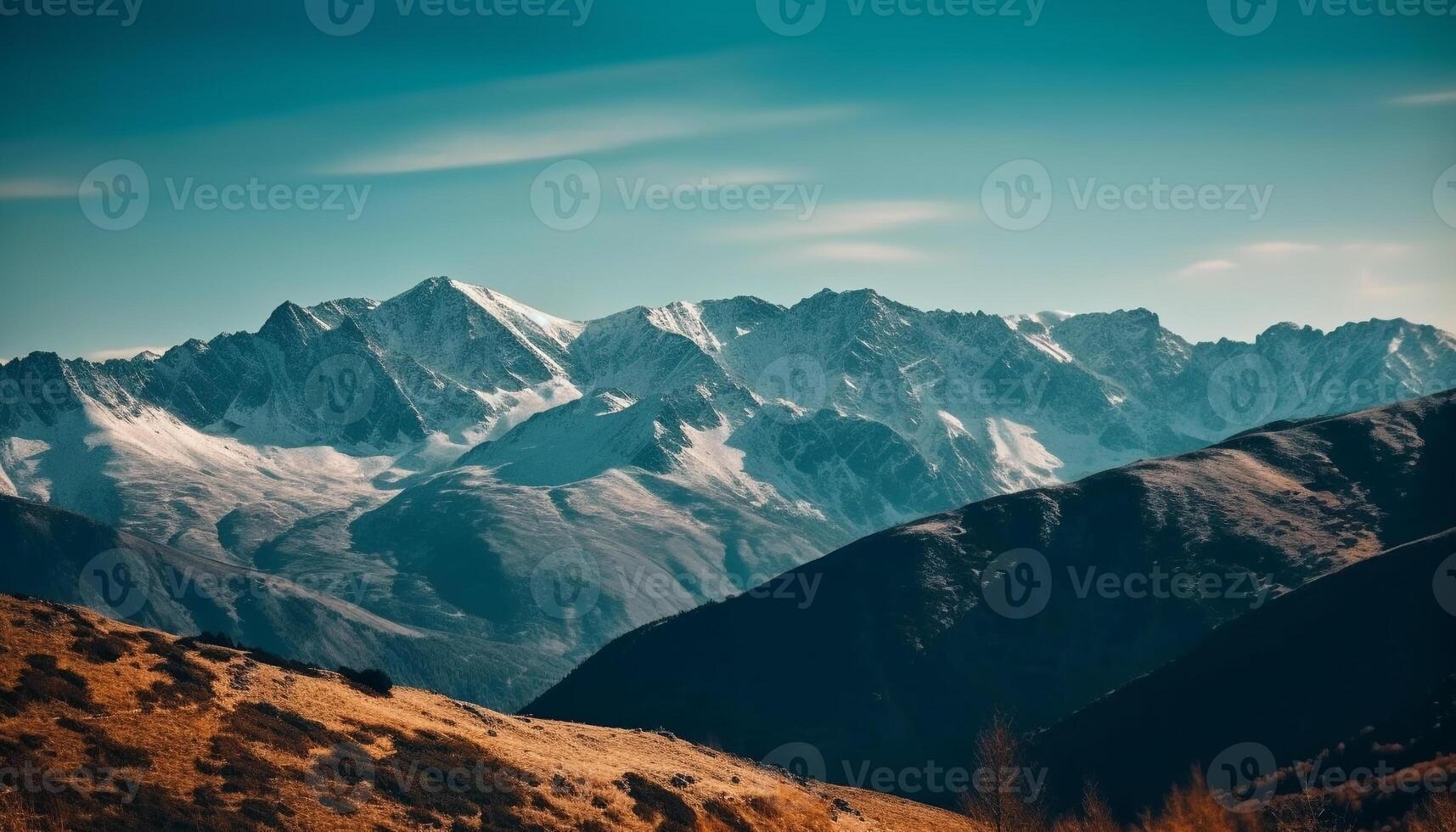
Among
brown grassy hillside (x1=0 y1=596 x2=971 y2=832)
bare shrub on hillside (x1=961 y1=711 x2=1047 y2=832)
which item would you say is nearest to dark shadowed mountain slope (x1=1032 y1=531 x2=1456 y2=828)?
bare shrub on hillside (x1=961 y1=711 x2=1047 y2=832)

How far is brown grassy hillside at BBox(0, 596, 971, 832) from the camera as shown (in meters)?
71.4

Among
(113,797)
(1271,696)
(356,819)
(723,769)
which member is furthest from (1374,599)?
(113,797)

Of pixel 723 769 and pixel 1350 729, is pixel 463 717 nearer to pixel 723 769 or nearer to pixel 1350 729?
pixel 723 769

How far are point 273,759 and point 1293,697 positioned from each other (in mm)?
141482

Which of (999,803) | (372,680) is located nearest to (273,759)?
(372,680)

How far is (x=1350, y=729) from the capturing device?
154 meters

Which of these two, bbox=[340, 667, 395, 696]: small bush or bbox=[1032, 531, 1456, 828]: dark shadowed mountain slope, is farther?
bbox=[1032, 531, 1456, 828]: dark shadowed mountain slope

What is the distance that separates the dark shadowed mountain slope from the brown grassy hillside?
69.4 metres

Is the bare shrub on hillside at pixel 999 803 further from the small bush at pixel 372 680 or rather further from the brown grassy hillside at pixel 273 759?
the small bush at pixel 372 680

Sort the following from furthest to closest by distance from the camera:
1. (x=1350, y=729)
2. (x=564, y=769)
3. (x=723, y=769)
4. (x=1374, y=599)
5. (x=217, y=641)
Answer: (x=1374, y=599) → (x=1350, y=729) → (x=723, y=769) → (x=217, y=641) → (x=564, y=769)

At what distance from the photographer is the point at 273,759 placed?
8150 cm

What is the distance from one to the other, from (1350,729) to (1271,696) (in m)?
19.9

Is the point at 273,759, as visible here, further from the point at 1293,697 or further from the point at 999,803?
the point at 1293,697

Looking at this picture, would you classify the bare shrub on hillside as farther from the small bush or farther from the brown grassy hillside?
the small bush
